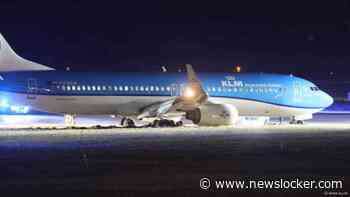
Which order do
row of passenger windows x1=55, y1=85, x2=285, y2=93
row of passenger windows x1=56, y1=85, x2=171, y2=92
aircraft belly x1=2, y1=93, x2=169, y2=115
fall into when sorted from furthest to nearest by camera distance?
row of passenger windows x1=55, y1=85, x2=285, y2=93 < row of passenger windows x1=56, y1=85, x2=171, y2=92 < aircraft belly x1=2, y1=93, x2=169, y2=115

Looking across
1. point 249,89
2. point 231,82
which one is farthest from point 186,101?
point 249,89

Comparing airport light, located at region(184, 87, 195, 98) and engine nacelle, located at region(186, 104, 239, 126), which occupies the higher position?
airport light, located at region(184, 87, 195, 98)

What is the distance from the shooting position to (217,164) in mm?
21500

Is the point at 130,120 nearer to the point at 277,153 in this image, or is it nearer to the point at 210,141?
the point at 210,141

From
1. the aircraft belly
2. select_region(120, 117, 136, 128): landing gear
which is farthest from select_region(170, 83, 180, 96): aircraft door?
select_region(120, 117, 136, 128): landing gear

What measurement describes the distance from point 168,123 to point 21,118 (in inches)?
587

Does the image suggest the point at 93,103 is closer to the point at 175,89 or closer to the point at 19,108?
the point at 175,89

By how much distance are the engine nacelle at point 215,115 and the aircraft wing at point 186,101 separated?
1079mm

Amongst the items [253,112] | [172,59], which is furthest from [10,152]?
[172,59]

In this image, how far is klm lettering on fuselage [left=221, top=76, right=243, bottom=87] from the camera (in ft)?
160

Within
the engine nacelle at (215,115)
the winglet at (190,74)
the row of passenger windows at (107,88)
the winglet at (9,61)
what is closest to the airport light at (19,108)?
the winglet at (9,61)

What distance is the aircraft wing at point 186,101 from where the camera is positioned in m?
45.4

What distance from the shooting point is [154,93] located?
1832 inches

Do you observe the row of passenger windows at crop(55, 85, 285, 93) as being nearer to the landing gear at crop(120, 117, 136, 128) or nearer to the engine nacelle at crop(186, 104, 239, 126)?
the landing gear at crop(120, 117, 136, 128)
